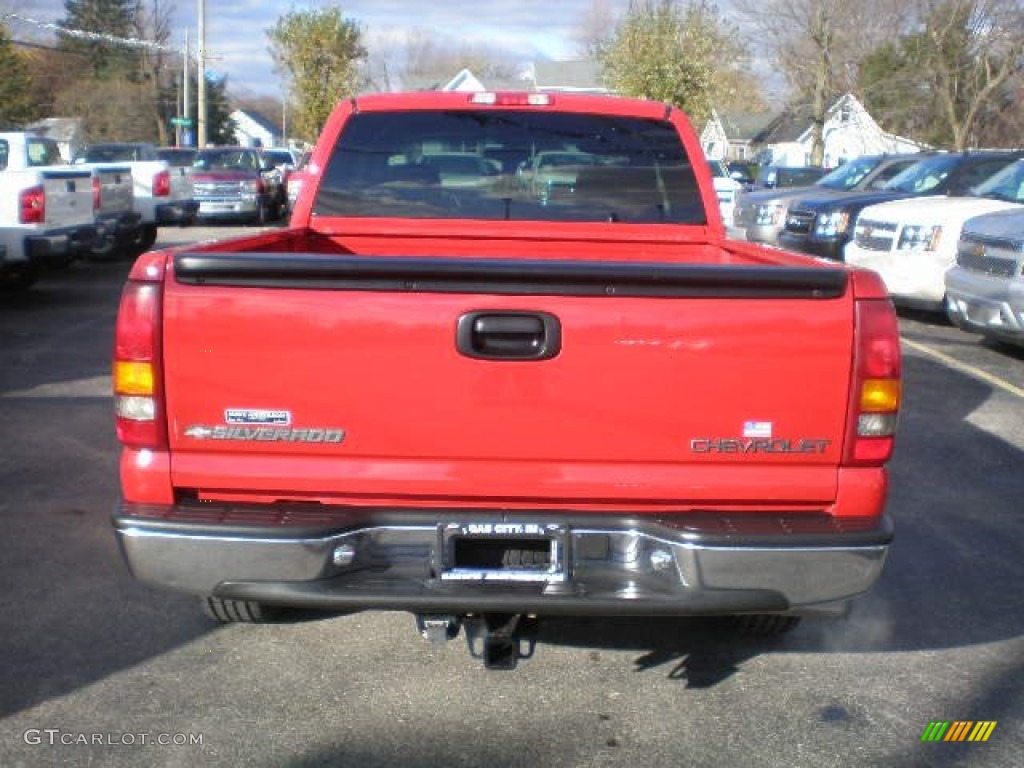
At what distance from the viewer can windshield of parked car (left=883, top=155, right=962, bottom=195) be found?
14305mm

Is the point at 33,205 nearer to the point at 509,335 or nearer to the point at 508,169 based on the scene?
the point at 508,169

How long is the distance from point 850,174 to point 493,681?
15.3 metres

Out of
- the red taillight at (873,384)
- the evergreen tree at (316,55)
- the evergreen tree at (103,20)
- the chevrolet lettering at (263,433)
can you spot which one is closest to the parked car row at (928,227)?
the red taillight at (873,384)

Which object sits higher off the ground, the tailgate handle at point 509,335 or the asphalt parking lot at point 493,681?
the tailgate handle at point 509,335

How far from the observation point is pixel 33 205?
1199cm

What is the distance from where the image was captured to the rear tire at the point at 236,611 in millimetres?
4223

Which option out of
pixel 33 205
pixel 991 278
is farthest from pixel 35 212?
pixel 991 278

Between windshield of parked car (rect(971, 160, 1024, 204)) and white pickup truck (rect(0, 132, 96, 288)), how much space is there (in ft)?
32.2

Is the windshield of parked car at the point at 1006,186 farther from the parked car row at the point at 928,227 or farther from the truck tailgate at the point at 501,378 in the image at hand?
the truck tailgate at the point at 501,378

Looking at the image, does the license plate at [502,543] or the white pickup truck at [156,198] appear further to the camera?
the white pickup truck at [156,198]

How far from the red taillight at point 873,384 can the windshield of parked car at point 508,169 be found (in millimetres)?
2012

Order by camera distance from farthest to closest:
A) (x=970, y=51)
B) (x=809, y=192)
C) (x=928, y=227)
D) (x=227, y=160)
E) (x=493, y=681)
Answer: (x=970, y=51), (x=227, y=160), (x=809, y=192), (x=928, y=227), (x=493, y=681)

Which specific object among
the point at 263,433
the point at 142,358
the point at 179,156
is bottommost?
the point at 179,156

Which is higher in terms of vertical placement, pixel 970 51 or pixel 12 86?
pixel 970 51
